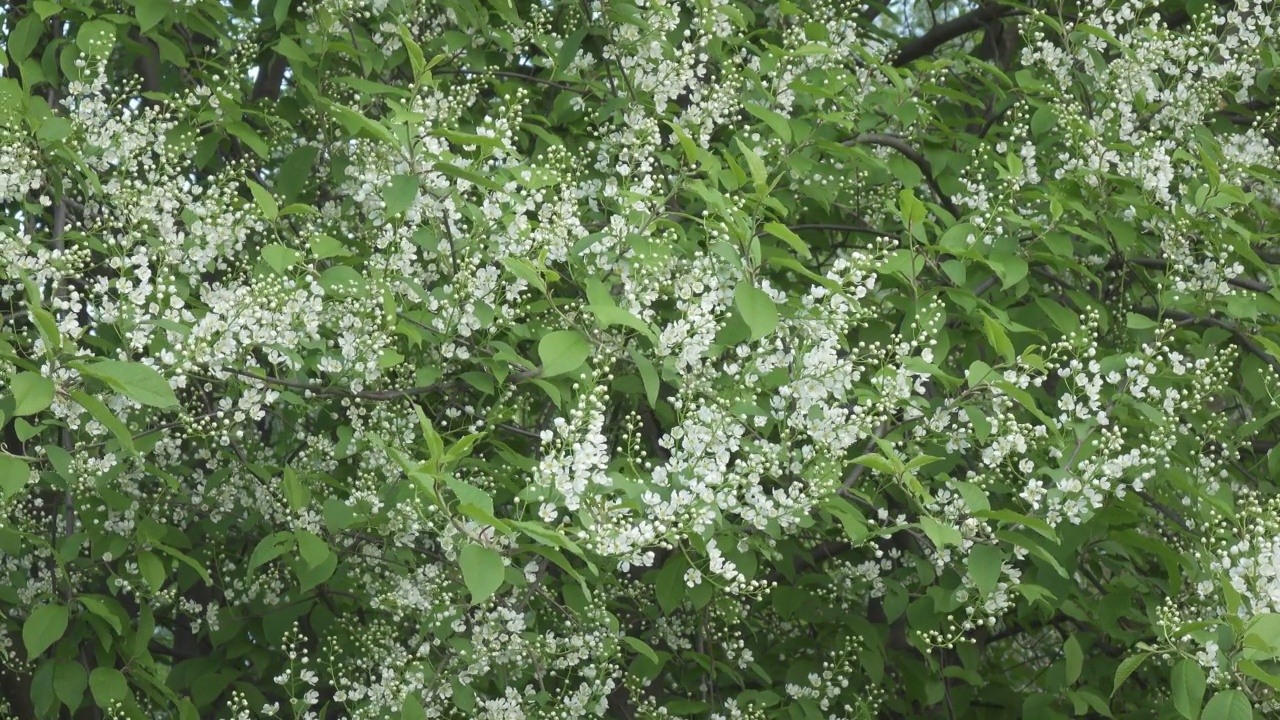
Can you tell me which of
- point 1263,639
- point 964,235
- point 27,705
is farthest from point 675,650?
point 27,705

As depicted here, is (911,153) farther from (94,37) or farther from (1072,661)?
(94,37)

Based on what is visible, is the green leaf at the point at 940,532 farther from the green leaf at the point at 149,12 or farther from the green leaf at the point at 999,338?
the green leaf at the point at 149,12

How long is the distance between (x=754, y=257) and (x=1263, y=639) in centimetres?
156

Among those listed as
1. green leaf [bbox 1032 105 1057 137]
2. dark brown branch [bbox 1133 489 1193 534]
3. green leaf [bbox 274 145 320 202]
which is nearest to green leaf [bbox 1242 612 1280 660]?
dark brown branch [bbox 1133 489 1193 534]

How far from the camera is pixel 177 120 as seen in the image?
4.55m

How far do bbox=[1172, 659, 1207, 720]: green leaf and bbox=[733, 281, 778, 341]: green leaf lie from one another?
4.64 ft

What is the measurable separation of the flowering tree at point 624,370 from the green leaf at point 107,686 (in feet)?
0.04

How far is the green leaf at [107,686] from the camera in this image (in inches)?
163

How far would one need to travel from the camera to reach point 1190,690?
362 centimetres

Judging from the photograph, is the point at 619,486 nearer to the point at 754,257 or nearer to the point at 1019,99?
the point at 754,257

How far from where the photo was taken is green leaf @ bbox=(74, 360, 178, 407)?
2.97 meters

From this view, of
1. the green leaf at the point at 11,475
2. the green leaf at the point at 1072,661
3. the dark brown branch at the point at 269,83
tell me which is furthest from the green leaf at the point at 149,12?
the green leaf at the point at 1072,661

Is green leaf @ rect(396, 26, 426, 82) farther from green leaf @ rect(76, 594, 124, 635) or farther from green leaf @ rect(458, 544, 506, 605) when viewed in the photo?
green leaf @ rect(76, 594, 124, 635)

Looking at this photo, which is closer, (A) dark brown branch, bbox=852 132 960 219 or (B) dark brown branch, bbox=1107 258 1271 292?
(B) dark brown branch, bbox=1107 258 1271 292
